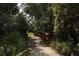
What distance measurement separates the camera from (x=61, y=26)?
1249 millimetres

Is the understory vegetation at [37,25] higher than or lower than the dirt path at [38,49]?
higher

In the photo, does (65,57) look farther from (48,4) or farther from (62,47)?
(48,4)

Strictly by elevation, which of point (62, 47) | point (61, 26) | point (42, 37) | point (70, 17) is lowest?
point (62, 47)

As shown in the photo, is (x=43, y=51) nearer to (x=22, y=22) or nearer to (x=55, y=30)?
(x=55, y=30)

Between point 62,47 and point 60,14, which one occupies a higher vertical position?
point 60,14

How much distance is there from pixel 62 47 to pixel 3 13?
796mm

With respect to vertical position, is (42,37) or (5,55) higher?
(42,37)

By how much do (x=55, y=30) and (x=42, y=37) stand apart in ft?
0.57

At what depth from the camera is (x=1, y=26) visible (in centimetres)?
125

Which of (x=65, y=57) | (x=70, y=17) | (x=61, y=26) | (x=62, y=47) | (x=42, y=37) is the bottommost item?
(x=65, y=57)

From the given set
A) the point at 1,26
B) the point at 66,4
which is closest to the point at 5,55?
the point at 1,26

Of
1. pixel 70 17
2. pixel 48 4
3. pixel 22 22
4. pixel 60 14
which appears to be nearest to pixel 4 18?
pixel 22 22

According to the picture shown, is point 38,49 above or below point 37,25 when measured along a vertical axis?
below

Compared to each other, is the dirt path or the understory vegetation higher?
the understory vegetation
